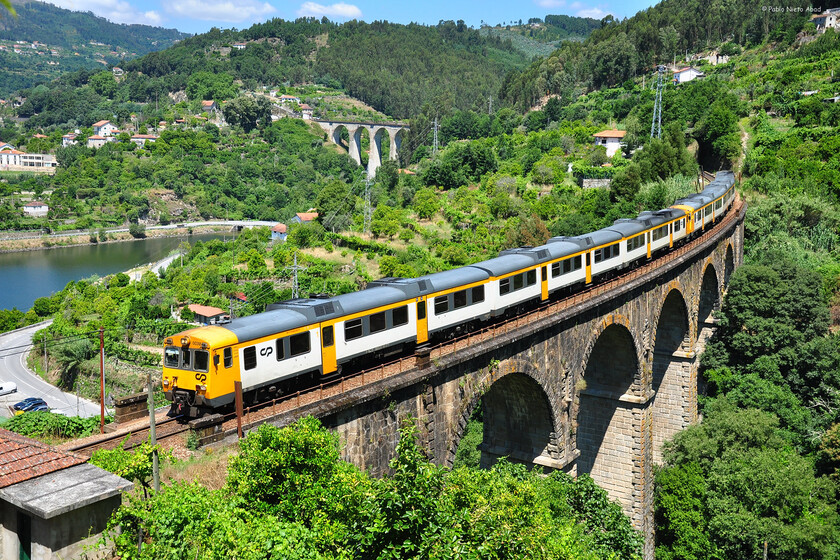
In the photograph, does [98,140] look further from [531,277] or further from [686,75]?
[531,277]

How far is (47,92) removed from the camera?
634 feet

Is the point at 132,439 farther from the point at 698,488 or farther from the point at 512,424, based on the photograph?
the point at 698,488

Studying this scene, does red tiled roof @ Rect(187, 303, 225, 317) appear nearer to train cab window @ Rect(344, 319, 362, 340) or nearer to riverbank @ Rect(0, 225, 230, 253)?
train cab window @ Rect(344, 319, 362, 340)

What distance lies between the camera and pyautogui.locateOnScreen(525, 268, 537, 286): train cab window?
76.1ft

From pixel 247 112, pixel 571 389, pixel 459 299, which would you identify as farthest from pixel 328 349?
pixel 247 112

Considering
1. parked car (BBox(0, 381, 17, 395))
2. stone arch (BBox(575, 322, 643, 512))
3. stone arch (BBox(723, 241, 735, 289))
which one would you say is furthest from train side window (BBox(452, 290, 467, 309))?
parked car (BBox(0, 381, 17, 395))

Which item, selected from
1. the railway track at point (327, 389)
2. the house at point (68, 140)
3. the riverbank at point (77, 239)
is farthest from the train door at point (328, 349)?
the house at point (68, 140)

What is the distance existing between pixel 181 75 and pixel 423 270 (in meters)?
156

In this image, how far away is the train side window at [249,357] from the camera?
14602 mm

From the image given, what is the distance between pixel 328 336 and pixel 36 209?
10944 centimetres

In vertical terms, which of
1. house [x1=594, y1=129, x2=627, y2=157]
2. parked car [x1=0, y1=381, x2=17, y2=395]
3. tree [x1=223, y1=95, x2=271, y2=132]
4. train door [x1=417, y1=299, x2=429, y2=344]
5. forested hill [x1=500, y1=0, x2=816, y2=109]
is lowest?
parked car [x1=0, y1=381, x2=17, y2=395]

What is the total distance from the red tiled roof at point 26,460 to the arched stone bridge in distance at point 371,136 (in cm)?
12993

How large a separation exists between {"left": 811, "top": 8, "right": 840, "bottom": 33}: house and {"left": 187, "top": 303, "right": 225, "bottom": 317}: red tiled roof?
80922mm

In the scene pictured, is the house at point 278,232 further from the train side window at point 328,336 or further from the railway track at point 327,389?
the train side window at point 328,336
